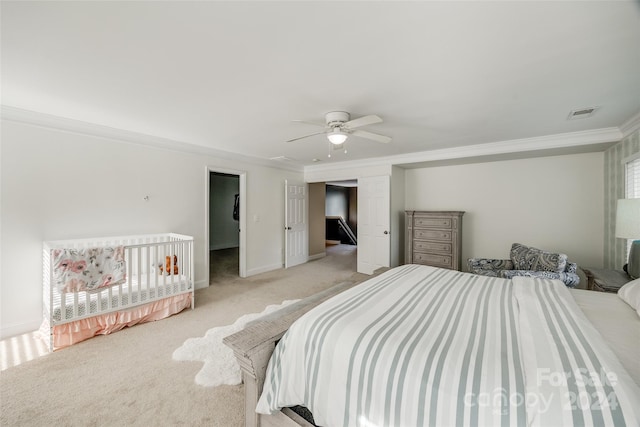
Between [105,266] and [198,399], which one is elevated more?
[105,266]

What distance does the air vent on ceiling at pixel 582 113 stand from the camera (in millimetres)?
2508

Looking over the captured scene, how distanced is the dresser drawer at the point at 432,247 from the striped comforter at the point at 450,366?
9.50 feet

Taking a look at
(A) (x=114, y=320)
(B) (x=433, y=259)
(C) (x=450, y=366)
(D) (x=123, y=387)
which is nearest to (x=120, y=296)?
(A) (x=114, y=320)

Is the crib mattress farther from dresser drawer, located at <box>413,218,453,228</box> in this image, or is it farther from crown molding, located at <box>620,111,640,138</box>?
crown molding, located at <box>620,111,640,138</box>

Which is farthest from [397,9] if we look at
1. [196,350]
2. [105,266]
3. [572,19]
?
[105,266]

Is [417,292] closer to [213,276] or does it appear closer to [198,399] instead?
[198,399]

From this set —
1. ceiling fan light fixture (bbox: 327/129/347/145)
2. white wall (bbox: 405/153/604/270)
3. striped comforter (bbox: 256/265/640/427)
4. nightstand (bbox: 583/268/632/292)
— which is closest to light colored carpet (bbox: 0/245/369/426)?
striped comforter (bbox: 256/265/640/427)

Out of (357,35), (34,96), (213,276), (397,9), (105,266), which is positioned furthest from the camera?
(213,276)

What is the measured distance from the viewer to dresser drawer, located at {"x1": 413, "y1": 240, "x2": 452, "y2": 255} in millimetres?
4348

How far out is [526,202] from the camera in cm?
417

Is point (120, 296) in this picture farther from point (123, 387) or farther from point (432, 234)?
point (432, 234)

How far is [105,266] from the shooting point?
259 cm

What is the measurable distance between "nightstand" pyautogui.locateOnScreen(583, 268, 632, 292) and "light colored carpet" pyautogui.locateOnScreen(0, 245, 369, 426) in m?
2.30

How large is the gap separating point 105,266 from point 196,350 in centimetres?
135
